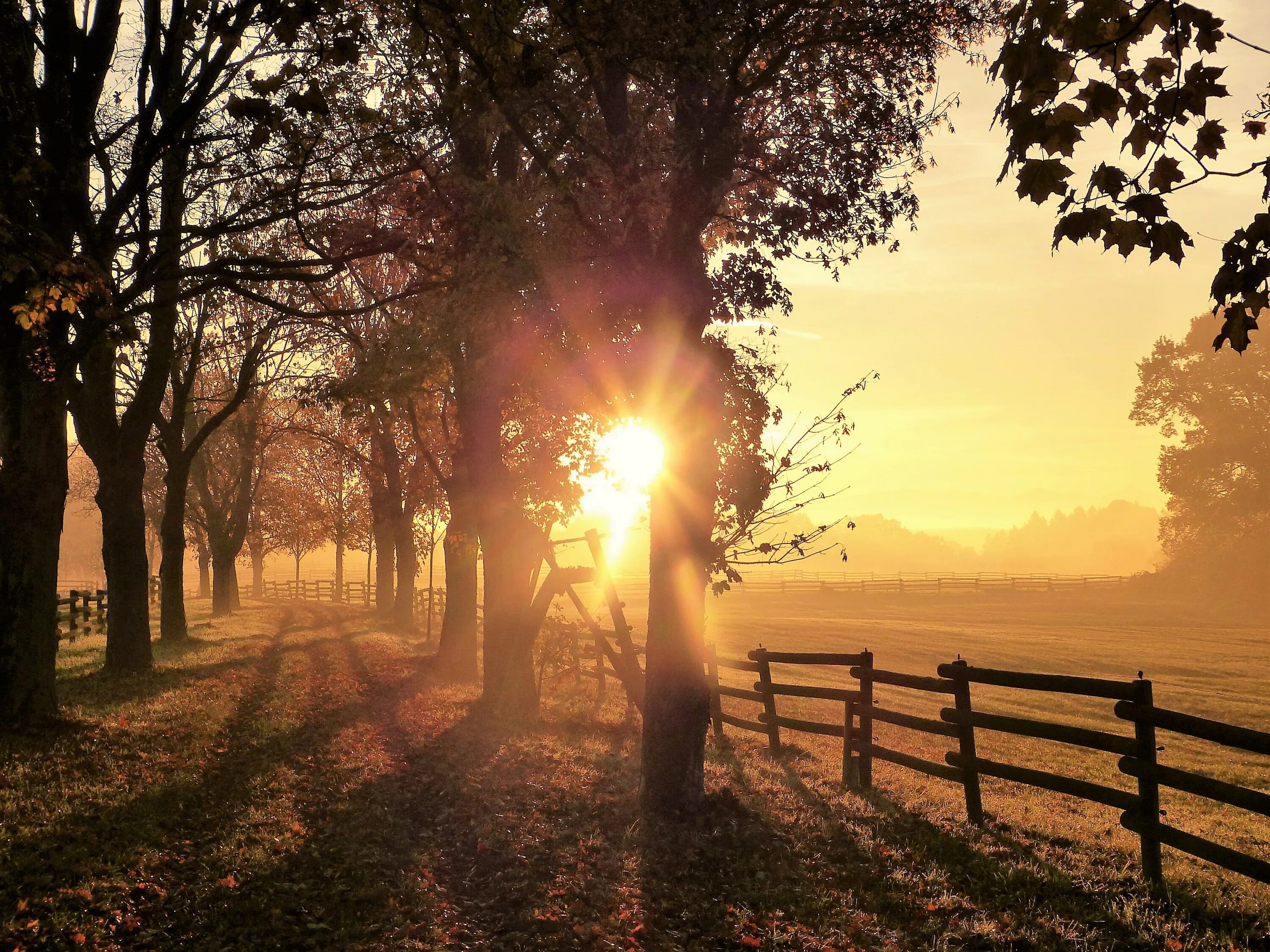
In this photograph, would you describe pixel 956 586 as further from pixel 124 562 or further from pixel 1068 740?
pixel 1068 740

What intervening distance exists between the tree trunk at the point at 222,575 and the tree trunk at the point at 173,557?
46.0 feet

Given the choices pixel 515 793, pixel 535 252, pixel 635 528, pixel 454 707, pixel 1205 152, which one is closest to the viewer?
pixel 1205 152

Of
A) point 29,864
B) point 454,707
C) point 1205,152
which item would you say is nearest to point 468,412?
point 454,707

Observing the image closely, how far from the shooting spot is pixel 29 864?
686 centimetres

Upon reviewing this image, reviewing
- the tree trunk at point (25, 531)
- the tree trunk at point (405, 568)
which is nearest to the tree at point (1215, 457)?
the tree trunk at point (405, 568)

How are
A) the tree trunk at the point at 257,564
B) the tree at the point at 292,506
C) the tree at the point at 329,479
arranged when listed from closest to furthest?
the tree at the point at 329,479 → the tree at the point at 292,506 → the tree trunk at the point at 257,564

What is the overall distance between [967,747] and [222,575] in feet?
118

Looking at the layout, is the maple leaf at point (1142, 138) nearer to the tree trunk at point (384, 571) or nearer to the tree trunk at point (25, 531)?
the tree trunk at point (25, 531)

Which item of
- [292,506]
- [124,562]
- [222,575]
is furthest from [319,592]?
[124,562]

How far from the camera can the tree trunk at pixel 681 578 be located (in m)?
9.80

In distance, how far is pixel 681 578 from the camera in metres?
9.88

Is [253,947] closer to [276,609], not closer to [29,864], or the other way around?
[29,864]

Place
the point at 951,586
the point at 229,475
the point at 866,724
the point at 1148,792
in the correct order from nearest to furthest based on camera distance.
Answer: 1. the point at 1148,792
2. the point at 866,724
3. the point at 229,475
4. the point at 951,586

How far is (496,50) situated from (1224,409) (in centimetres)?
5474
